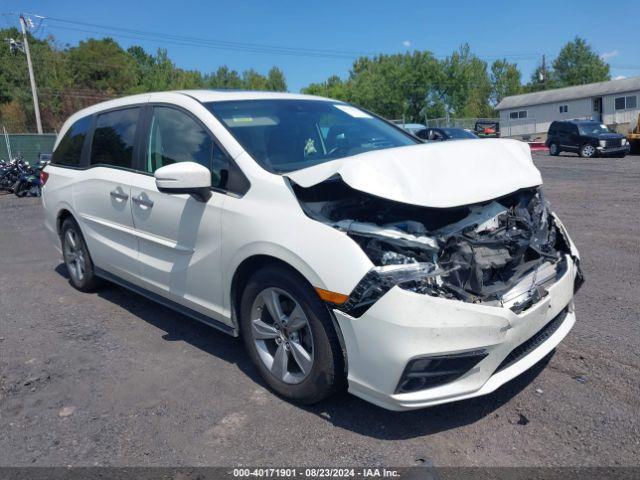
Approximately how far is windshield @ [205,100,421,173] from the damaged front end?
23.2 inches

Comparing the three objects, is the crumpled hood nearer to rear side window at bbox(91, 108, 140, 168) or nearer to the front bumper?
the front bumper

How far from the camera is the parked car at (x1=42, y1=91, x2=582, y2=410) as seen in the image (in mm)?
2828

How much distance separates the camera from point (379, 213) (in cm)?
330

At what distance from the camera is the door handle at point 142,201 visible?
425cm

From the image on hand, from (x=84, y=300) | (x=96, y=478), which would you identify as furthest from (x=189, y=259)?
(x=84, y=300)

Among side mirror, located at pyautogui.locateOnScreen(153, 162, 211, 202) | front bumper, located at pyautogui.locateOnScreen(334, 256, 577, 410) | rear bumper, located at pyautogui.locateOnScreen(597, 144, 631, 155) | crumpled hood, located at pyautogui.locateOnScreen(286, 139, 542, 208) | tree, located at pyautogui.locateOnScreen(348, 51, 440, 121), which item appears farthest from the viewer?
tree, located at pyautogui.locateOnScreen(348, 51, 440, 121)

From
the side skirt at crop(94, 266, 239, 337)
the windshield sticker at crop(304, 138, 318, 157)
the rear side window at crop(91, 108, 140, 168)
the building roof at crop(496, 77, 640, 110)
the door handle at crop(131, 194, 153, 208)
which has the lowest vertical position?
the side skirt at crop(94, 266, 239, 337)

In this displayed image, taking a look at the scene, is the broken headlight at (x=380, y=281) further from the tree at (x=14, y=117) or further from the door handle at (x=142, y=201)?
the tree at (x=14, y=117)

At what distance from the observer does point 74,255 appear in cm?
580

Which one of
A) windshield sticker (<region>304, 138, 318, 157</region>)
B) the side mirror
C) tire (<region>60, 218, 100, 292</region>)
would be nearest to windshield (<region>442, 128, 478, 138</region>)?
tire (<region>60, 218, 100, 292</region>)

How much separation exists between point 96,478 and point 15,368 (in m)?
1.75

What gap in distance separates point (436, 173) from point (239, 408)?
1.80 meters

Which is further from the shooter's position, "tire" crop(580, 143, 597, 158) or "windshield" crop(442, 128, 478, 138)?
"tire" crop(580, 143, 597, 158)

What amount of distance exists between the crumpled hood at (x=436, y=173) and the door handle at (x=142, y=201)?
4.61ft
